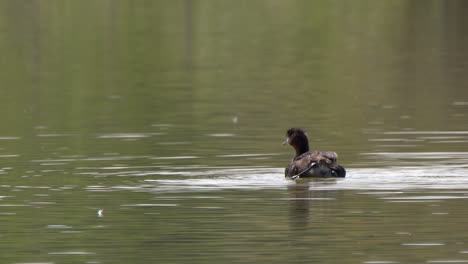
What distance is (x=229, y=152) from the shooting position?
24531 mm

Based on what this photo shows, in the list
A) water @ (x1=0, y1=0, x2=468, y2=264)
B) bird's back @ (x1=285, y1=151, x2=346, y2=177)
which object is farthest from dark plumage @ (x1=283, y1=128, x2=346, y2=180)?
water @ (x1=0, y1=0, x2=468, y2=264)

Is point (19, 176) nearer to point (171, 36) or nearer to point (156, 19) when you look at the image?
point (171, 36)

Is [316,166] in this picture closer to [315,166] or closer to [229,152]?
[315,166]

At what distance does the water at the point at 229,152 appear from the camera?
16.2 m

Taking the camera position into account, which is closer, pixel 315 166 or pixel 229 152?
pixel 315 166

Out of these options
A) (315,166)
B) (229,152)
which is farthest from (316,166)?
(229,152)

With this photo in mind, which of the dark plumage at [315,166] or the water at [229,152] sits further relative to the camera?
the dark plumage at [315,166]

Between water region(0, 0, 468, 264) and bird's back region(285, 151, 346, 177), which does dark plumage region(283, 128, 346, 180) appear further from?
water region(0, 0, 468, 264)

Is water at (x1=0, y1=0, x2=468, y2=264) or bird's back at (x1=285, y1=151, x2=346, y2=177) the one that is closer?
water at (x1=0, y1=0, x2=468, y2=264)

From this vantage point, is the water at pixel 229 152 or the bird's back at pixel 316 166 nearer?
the water at pixel 229 152

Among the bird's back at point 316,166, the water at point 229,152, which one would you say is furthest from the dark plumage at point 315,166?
the water at point 229,152

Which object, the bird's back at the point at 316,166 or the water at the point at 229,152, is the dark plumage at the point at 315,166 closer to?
the bird's back at the point at 316,166

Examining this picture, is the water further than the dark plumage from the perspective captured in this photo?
No

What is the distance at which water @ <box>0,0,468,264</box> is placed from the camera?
1617cm
